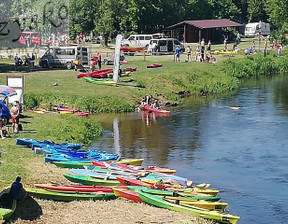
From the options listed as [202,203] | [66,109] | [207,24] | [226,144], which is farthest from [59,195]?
[207,24]

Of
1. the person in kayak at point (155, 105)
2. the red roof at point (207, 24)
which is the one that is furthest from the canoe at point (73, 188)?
the red roof at point (207, 24)

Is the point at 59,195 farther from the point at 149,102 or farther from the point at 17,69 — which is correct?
the point at 17,69

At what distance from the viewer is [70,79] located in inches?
2140

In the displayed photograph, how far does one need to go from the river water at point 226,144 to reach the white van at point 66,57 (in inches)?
565

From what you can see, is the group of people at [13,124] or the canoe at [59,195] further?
the group of people at [13,124]

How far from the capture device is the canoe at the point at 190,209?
70.0 ft

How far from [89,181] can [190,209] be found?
193 inches

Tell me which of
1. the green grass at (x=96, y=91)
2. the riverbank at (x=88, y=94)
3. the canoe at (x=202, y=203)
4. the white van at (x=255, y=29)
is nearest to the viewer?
the canoe at (x=202, y=203)

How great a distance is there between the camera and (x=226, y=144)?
36.8 meters

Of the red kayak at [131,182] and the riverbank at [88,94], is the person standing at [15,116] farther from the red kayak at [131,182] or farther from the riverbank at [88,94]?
the red kayak at [131,182]

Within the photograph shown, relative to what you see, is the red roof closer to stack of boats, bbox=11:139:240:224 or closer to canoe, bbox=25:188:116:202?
stack of boats, bbox=11:139:240:224

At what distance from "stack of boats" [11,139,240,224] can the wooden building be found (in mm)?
68882

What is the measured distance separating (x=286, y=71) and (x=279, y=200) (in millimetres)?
48555

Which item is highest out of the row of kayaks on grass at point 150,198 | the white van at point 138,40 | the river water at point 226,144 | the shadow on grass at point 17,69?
the white van at point 138,40
